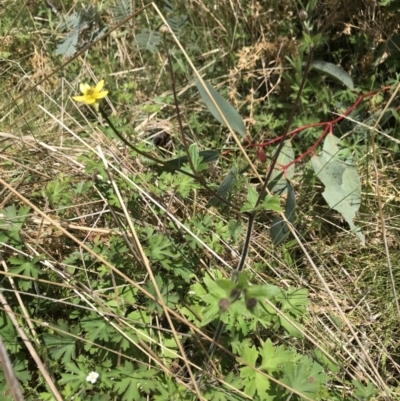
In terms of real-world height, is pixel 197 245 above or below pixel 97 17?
below

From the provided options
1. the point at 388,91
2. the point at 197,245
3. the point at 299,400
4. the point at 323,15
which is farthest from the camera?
the point at 323,15

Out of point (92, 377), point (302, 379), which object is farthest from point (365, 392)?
point (92, 377)

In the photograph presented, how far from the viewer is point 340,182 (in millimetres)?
1802

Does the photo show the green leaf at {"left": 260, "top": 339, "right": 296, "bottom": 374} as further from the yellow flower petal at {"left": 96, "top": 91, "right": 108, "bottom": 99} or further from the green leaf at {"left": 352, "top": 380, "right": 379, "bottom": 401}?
the yellow flower petal at {"left": 96, "top": 91, "right": 108, "bottom": 99}

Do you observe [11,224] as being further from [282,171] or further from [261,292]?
[282,171]

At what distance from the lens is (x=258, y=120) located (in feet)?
A: 7.07

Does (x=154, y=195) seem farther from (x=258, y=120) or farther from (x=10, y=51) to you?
(x=10, y=51)

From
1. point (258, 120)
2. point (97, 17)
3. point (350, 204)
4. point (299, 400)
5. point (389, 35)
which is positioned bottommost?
point (299, 400)

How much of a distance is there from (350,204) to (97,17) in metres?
1.45

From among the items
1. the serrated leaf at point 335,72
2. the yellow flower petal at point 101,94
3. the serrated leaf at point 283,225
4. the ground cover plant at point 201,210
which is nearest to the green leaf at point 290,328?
the ground cover plant at point 201,210

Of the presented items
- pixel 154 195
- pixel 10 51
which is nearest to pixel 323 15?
pixel 154 195

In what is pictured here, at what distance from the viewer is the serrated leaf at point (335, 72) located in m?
2.02

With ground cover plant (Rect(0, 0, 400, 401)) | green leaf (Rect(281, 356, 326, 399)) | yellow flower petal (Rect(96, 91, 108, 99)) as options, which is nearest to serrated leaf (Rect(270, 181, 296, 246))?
ground cover plant (Rect(0, 0, 400, 401))

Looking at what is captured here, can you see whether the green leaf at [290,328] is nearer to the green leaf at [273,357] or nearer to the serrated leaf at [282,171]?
the green leaf at [273,357]
